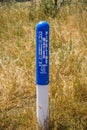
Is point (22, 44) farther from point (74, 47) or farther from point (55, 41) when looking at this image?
point (74, 47)

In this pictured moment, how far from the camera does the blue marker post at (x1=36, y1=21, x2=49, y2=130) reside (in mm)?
3162

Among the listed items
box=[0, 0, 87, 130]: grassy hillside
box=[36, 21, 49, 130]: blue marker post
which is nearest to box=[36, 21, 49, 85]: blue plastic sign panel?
box=[36, 21, 49, 130]: blue marker post

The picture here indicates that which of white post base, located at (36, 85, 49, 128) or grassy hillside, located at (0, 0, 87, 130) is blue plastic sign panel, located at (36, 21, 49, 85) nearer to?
white post base, located at (36, 85, 49, 128)

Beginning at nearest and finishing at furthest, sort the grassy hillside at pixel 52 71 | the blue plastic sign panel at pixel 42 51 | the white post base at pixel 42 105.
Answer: the blue plastic sign panel at pixel 42 51 < the white post base at pixel 42 105 < the grassy hillside at pixel 52 71

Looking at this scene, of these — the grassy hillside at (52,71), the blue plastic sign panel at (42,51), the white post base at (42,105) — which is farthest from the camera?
the grassy hillside at (52,71)

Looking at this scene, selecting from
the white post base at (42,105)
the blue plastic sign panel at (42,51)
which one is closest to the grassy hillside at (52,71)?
the white post base at (42,105)

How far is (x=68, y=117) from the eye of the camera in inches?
137

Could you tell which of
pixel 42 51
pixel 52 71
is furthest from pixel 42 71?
pixel 52 71

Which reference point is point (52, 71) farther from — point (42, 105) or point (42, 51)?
point (42, 51)

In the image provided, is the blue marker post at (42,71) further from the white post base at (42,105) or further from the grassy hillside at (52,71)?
the grassy hillside at (52,71)

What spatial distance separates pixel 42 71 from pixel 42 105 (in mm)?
308

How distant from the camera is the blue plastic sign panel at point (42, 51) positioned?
10.3 ft

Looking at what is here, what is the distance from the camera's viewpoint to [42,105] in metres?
3.32

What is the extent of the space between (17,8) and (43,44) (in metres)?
5.52
